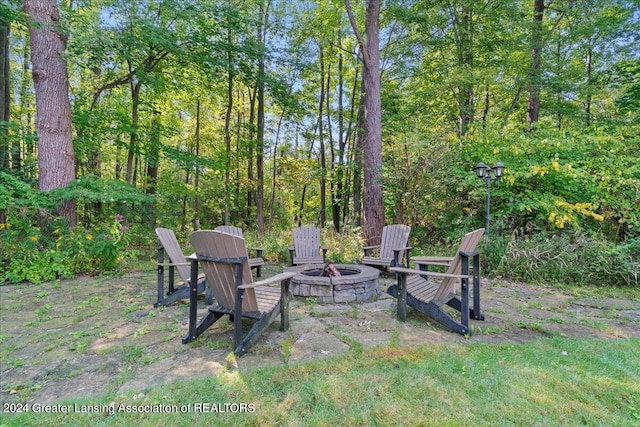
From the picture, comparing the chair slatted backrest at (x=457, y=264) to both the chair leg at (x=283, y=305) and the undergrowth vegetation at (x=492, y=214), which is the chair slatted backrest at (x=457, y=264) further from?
the undergrowth vegetation at (x=492, y=214)

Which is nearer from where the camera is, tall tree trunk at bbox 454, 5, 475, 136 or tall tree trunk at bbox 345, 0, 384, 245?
tall tree trunk at bbox 345, 0, 384, 245

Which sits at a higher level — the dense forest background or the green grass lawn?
the dense forest background

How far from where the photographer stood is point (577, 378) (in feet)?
6.24

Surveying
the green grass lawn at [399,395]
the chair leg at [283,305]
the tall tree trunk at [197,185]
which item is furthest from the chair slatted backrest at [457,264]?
the tall tree trunk at [197,185]

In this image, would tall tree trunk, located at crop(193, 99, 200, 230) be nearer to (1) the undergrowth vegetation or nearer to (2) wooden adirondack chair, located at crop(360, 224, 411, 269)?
(1) the undergrowth vegetation

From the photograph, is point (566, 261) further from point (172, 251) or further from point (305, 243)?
point (172, 251)

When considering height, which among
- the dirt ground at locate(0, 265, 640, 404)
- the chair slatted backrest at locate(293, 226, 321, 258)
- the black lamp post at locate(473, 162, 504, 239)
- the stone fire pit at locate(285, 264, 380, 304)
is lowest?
the dirt ground at locate(0, 265, 640, 404)

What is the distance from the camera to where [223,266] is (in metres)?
2.34

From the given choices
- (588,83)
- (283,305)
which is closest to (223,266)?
(283,305)

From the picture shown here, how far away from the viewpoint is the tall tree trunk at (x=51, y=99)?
498cm

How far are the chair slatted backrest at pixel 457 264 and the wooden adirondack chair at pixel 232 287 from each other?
1430mm

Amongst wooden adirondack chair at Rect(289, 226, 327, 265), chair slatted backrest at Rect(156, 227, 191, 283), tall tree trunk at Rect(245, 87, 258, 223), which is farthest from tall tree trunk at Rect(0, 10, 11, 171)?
wooden adirondack chair at Rect(289, 226, 327, 265)

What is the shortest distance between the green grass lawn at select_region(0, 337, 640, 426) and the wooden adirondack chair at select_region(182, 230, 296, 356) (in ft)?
1.45

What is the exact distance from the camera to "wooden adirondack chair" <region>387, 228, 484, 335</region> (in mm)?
2693
